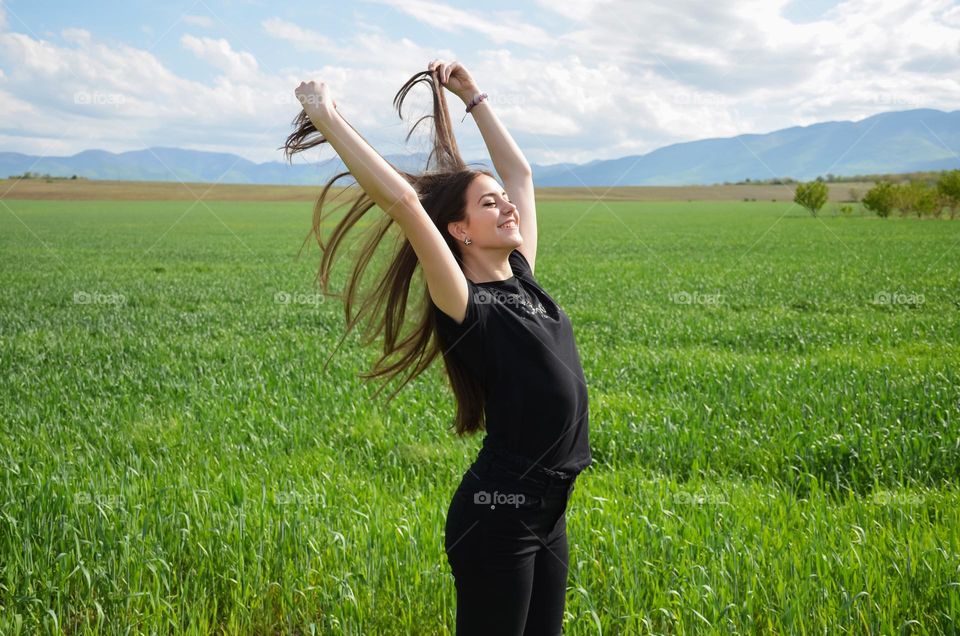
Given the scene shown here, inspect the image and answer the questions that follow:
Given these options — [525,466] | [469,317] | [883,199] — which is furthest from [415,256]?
[883,199]

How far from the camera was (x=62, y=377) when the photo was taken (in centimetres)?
885

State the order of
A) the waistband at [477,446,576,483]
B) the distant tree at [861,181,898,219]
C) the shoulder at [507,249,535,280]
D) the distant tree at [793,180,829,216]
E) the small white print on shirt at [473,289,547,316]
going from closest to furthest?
the waistband at [477,446,576,483] → the small white print on shirt at [473,289,547,316] → the shoulder at [507,249,535,280] → the distant tree at [861,181,898,219] → the distant tree at [793,180,829,216]

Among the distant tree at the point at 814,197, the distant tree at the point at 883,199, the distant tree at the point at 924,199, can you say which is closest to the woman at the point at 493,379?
the distant tree at the point at 924,199

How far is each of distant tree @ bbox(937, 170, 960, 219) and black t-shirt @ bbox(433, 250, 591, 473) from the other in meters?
72.2

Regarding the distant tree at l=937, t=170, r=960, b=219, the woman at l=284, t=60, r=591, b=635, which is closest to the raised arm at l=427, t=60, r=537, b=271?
the woman at l=284, t=60, r=591, b=635

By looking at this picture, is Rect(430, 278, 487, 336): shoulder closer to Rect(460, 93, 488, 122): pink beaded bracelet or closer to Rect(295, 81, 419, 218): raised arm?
Rect(295, 81, 419, 218): raised arm

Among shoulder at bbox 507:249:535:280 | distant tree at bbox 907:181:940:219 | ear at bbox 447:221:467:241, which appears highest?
distant tree at bbox 907:181:940:219

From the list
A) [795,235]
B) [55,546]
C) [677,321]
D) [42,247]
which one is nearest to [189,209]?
[42,247]

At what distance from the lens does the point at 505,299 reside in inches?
103

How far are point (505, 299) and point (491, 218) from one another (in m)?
0.31

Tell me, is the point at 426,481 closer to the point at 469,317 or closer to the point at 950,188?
the point at 469,317

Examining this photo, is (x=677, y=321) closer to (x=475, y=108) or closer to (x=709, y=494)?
(x=709, y=494)

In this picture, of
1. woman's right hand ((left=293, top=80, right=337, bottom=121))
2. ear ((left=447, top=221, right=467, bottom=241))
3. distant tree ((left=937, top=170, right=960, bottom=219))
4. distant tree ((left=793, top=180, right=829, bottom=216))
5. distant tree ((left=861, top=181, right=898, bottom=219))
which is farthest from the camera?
distant tree ((left=793, top=180, right=829, bottom=216))

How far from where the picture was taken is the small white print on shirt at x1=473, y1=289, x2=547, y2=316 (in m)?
2.56
